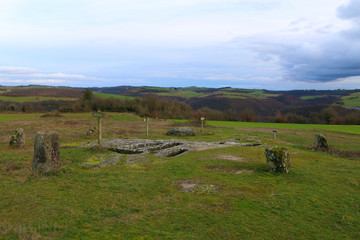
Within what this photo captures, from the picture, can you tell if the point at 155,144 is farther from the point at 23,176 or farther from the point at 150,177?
the point at 23,176

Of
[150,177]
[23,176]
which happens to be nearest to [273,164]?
[150,177]

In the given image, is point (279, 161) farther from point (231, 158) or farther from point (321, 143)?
point (321, 143)

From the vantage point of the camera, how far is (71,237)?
5402 millimetres

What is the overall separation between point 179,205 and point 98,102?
202 ft

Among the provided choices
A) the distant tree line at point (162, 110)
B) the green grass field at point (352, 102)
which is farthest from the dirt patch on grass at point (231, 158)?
the green grass field at point (352, 102)

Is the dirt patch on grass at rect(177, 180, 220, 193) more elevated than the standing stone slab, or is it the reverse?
the standing stone slab

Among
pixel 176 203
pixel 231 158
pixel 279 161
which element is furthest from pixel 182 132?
pixel 176 203

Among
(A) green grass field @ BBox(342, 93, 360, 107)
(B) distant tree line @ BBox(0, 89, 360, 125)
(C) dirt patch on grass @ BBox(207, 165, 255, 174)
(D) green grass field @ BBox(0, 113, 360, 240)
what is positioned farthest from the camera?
(A) green grass field @ BBox(342, 93, 360, 107)

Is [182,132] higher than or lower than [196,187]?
lower

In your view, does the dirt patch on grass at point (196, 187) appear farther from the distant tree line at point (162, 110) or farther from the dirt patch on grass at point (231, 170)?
the distant tree line at point (162, 110)

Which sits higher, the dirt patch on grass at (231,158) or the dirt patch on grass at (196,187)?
the dirt patch on grass at (196,187)

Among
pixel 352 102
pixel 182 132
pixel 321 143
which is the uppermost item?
pixel 352 102

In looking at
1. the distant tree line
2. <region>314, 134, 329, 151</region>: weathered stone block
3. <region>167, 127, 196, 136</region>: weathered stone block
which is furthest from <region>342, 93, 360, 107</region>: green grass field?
<region>167, 127, 196, 136</region>: weathered stone block

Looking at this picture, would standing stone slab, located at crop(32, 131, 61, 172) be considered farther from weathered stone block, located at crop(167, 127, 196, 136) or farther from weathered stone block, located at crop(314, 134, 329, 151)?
weathered stone block, located at crop(314, 134, 329, 151)
